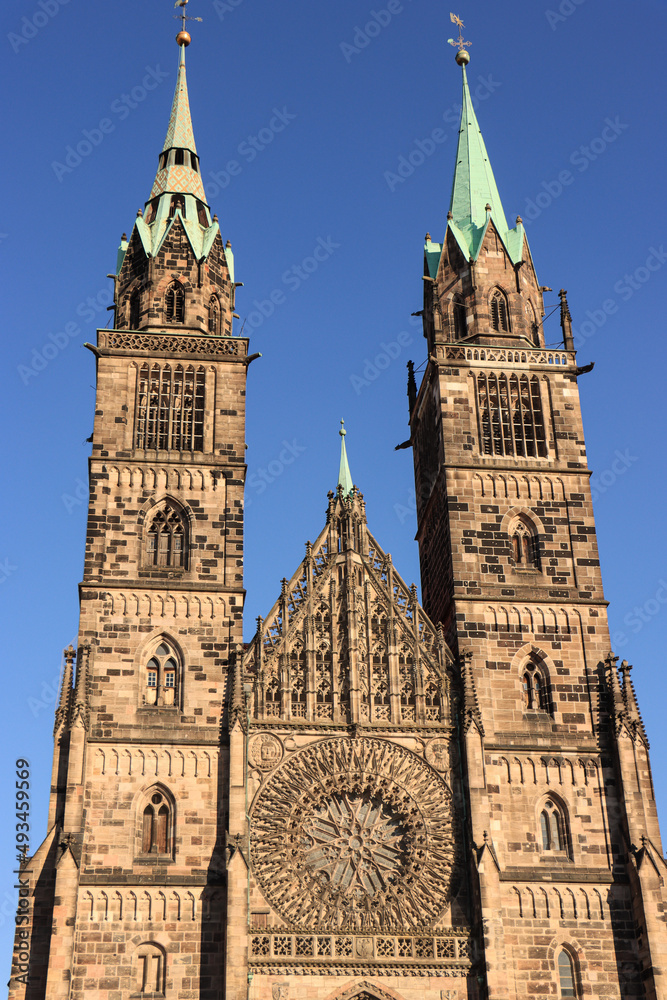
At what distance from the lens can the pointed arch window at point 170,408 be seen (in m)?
37.8

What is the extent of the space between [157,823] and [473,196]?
22131mm

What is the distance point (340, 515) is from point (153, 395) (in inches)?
248

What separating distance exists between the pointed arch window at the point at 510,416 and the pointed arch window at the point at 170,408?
25.7 ft

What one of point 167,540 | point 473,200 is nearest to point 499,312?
point 473,200

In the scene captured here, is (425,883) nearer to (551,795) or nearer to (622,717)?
(551,795)

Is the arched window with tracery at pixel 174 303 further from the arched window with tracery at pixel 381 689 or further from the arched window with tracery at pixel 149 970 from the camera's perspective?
the arched window with tracery at pixel 149 970

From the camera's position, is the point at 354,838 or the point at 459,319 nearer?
the point at 354,838

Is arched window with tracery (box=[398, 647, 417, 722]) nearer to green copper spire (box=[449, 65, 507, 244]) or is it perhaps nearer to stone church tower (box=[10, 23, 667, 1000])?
stone church tower (box=[10, 23, 667, 1000])

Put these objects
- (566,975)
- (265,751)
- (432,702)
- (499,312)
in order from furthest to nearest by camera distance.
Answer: (499,312), (432,702), (265,751), (566,975)

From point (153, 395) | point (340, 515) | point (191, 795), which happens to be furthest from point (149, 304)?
point (191, 795)

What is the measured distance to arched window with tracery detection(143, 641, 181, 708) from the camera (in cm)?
3409

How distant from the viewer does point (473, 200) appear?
43625 mm

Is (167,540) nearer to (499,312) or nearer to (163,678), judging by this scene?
(163,678)

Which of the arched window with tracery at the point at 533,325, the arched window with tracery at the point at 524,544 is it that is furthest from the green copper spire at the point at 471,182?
the arched window with tracery at the point at 524,544
